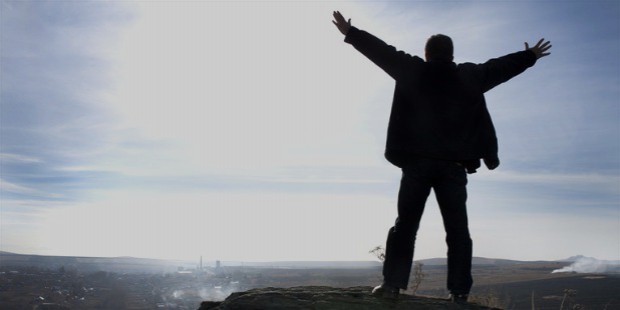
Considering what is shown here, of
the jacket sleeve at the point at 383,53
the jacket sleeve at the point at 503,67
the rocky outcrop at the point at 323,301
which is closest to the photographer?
the rocky outcrop at the point at 323,301

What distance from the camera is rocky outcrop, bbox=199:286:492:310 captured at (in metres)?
Result: 3.82

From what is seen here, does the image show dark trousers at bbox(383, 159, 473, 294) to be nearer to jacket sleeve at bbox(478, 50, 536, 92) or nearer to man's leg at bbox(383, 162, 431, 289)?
man's leg at bbox(383, 162, 431, 289)

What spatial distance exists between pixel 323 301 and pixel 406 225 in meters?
1.00

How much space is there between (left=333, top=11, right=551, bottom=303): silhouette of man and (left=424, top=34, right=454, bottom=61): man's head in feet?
0.05

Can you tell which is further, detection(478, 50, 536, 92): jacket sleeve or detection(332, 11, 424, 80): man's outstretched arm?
detection(478, 50, 536, 92): jacket sleeve

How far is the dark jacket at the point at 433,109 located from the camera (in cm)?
410

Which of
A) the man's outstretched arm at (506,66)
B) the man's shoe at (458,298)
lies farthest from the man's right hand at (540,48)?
the man's shoe at (458,298)

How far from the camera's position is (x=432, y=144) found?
4.07 metres

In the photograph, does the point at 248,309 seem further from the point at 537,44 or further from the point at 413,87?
the point at 537,44

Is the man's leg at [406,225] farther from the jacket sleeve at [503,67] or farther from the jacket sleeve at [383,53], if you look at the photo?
the jacket sleeve at [503,67]

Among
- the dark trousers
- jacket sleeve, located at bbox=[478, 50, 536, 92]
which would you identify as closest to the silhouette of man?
the dark trousers

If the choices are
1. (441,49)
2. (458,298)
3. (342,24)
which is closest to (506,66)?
(441,49)

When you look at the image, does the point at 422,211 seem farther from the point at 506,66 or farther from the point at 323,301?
the point at 506,66

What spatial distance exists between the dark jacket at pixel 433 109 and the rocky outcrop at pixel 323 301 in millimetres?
1213
